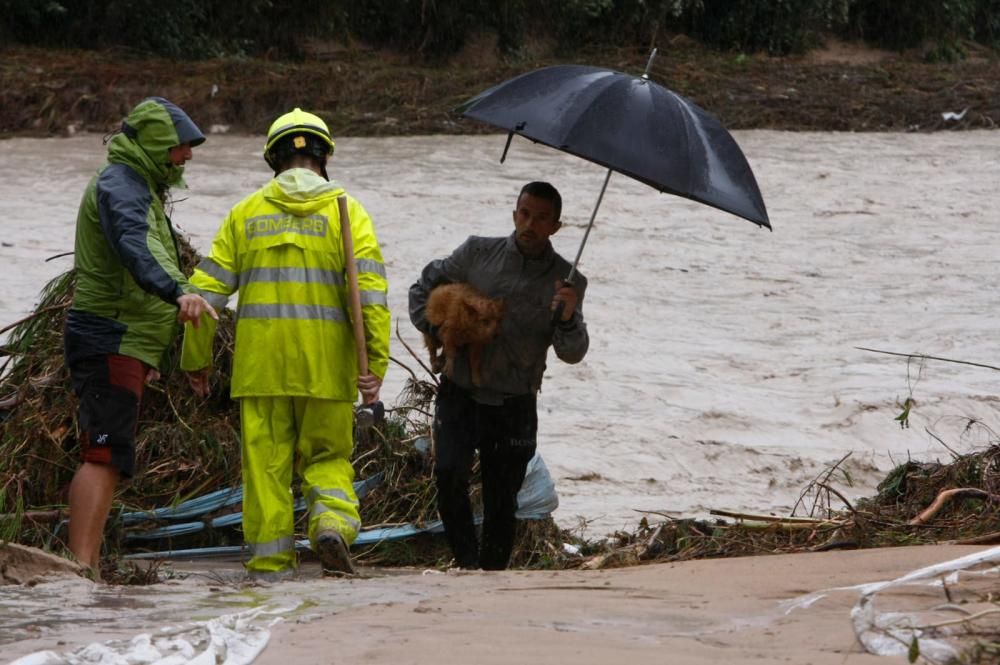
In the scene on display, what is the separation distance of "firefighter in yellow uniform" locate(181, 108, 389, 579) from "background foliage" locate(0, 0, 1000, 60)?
15.7 meters

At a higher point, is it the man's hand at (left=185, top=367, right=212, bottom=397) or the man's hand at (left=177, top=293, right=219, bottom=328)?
the man's hand at (left=177, top=293, right=219, bottom=328)

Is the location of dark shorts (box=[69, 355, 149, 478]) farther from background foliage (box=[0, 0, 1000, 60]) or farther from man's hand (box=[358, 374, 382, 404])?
background foliage (box=[0, 0, 1000, 60])

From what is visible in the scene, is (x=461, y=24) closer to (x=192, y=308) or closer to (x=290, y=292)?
(x=290, y=292)

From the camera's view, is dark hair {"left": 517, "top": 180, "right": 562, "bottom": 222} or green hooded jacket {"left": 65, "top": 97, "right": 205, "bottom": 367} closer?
green hooded jacket {"left": 65, "top": 97, "right": 205, "bottom": 367}

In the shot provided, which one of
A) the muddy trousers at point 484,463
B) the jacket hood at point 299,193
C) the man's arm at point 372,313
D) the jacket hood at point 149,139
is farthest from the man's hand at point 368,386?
the jacket hood at point 149,139

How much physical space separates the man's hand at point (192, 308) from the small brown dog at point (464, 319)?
952 millimetres

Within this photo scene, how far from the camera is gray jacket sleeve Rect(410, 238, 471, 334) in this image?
616cm

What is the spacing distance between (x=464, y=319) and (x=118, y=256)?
1.26 meters

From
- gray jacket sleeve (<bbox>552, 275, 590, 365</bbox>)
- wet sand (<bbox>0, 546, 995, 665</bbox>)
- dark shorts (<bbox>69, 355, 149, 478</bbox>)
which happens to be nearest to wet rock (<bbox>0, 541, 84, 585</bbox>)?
wet sand (<bbox>0, 546, 995, 665</bbox>)

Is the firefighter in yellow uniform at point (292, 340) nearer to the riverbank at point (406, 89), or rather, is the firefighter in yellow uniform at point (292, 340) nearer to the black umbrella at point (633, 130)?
the black umbrella at point (633, 130)

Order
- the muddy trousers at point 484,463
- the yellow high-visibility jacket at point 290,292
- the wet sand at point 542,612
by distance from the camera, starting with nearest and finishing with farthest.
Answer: the wet sand at point 542,612 → the yellow high-visibility jacket at point 290,292 → the muddy trousers at point 484,463

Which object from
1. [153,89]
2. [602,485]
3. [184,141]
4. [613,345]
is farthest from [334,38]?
[184,141]

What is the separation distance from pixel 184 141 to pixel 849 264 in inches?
332

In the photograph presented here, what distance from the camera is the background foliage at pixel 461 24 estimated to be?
20953mm
